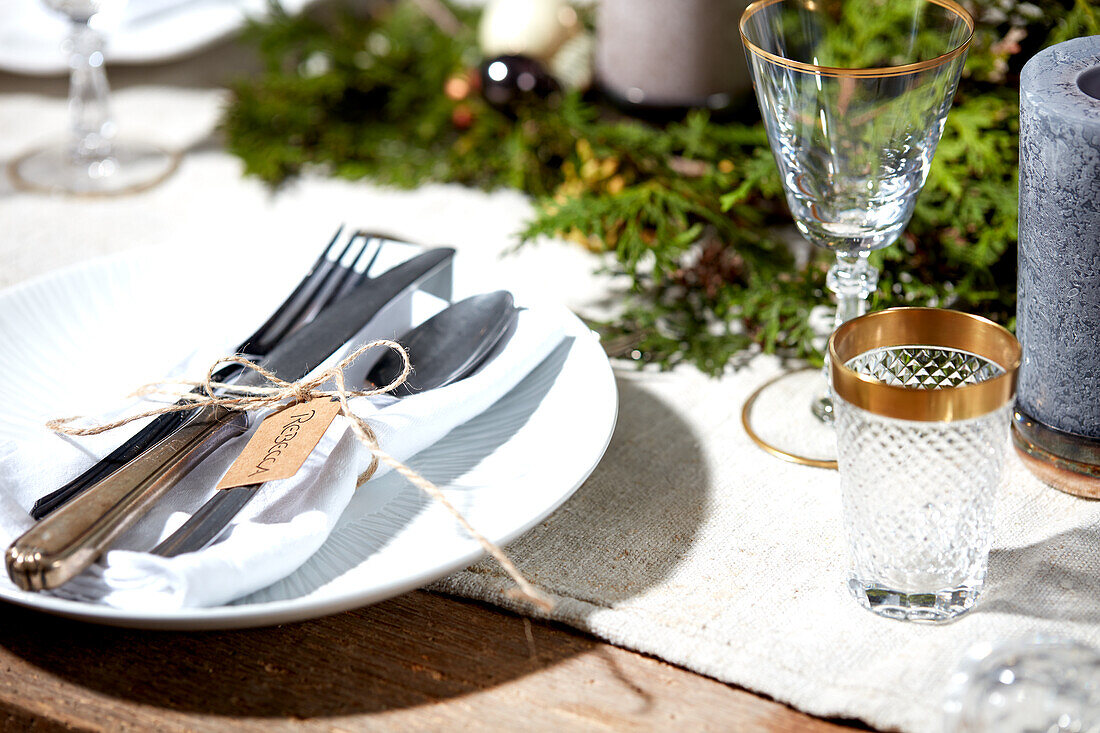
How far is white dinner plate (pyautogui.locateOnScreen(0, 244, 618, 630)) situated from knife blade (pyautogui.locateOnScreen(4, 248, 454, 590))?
0.07 feet

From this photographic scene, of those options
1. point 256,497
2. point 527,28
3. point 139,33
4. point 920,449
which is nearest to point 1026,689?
point 920,449

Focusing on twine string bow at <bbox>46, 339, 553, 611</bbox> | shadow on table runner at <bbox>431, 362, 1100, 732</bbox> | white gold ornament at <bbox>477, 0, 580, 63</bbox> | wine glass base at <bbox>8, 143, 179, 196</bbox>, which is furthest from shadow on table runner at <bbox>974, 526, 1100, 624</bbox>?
wine glass base at <bbox>8, 143, 179, 196</bbox>

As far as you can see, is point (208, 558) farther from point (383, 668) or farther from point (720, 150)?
point (720, 150)

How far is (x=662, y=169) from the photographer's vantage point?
84cm

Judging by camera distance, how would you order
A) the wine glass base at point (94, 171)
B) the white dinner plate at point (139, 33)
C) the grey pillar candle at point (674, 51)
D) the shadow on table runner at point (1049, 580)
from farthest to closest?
1. the white dinner plate at point (139, 33)
2. the wine glass base at point (94, 171)
3. the grey pillar candle at point (674, 51)
4. the shadow on table runner at point (1049, 580)

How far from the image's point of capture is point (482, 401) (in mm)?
567

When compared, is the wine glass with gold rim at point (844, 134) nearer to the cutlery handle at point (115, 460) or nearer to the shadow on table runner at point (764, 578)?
the shadow on table runner at point (764, 578)

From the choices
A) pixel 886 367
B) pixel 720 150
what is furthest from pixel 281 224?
pixel 886 367

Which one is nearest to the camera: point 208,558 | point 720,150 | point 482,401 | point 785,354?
point 208,558

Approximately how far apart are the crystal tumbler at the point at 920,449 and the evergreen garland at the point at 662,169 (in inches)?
8.6

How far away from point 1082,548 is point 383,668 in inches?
13.8

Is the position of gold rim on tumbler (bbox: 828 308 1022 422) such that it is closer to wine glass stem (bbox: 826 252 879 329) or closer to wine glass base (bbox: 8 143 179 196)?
wine glass stem (bbox: 826 252 879 329)

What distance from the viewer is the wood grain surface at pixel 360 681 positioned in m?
0.45

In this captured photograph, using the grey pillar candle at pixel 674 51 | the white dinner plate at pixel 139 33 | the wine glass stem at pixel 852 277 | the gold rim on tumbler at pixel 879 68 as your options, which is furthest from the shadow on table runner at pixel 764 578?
the white dinner plate at pixel 139 33
